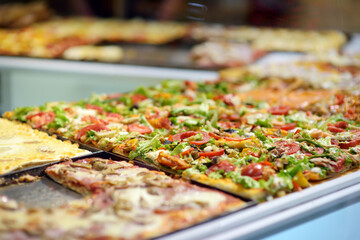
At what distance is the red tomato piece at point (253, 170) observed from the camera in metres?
2.25

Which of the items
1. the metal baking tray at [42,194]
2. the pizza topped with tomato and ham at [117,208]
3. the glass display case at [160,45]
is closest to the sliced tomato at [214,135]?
the pizza topped with tomato and ham at [117,208]

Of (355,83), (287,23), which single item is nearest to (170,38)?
(287,23)

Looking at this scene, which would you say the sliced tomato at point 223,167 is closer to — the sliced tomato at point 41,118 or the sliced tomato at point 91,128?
the sliced tomato at point 91,128

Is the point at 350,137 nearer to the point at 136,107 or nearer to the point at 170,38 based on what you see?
the point at 136,107

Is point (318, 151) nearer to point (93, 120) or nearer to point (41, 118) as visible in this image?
point (93, 120)

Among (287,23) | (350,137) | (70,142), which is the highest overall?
(287,23)

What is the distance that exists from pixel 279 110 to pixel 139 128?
122 centimetres

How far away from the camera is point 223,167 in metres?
2.37

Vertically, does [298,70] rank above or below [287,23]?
below

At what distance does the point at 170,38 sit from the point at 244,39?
3.62 ft

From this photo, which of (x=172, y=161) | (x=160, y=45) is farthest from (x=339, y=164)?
(x=160, y=45)

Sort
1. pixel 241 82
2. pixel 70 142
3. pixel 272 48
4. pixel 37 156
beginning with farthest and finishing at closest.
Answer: pixel 272 48 → pixel 241 82 → pixel 70 142 → pixel 37 156

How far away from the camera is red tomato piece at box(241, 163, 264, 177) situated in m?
2.25

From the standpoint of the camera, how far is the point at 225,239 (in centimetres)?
176
